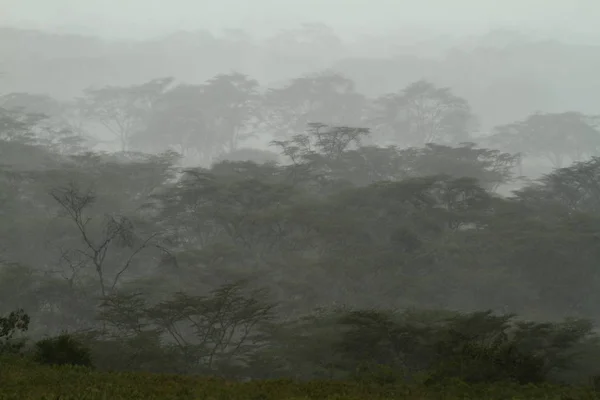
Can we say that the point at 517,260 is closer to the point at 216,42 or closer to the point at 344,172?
the point at 344,172

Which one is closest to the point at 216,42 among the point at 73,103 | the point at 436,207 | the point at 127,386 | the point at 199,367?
the point at 73,103

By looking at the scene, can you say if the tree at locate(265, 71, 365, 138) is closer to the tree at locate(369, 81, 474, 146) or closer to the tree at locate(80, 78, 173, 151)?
the tree at locate(369, 81, 474, 146)

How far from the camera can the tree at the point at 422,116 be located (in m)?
48.2

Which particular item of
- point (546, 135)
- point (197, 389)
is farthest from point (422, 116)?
point (197, 389)

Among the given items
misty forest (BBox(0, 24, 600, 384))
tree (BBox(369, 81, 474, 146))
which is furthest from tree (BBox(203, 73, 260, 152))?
tree (BBox(369, 81, 474, 146))

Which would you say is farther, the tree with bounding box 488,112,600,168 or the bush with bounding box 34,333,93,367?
the tree with bounding box 488,112,600,168

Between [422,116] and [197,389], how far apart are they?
4485 cm

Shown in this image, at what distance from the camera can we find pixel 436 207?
74.6 feet

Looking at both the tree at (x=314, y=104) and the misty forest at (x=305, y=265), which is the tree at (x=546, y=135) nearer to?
the tree at (x=314, y=104)

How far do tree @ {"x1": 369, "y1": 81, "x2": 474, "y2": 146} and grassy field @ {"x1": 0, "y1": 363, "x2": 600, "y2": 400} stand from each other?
4179 cm

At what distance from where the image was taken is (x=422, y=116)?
49.4 m

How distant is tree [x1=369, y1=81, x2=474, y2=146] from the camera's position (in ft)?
158

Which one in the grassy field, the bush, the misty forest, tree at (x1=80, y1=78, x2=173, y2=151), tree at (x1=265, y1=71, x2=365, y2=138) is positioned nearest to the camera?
the grassy field

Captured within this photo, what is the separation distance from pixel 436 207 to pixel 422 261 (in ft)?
12.7
